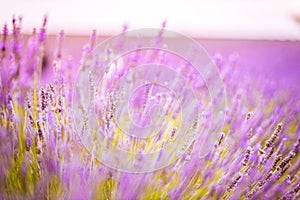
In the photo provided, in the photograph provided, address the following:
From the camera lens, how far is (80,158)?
0.99 m

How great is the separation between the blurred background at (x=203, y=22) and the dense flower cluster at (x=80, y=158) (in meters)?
0.19

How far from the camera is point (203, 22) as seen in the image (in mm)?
1388

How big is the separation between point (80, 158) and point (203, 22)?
66cm

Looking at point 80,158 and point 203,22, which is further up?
point 203,22

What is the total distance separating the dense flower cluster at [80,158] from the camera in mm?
939

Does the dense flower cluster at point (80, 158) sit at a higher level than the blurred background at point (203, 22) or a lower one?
lower

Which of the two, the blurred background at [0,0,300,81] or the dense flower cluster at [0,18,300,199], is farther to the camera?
the blurred background at [0,0,300,81]

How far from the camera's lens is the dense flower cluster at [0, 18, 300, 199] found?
0.94 m

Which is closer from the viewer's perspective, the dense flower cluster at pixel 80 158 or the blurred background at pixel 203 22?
→ the dense flower cluster at pixel 80 158

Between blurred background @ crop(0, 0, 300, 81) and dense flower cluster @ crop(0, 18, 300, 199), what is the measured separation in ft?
0.62

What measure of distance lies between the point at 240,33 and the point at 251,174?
0.58m

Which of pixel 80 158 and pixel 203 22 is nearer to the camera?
pixel 80 158

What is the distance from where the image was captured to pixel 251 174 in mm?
1018

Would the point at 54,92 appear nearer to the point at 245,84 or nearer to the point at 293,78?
the point at 245,84
